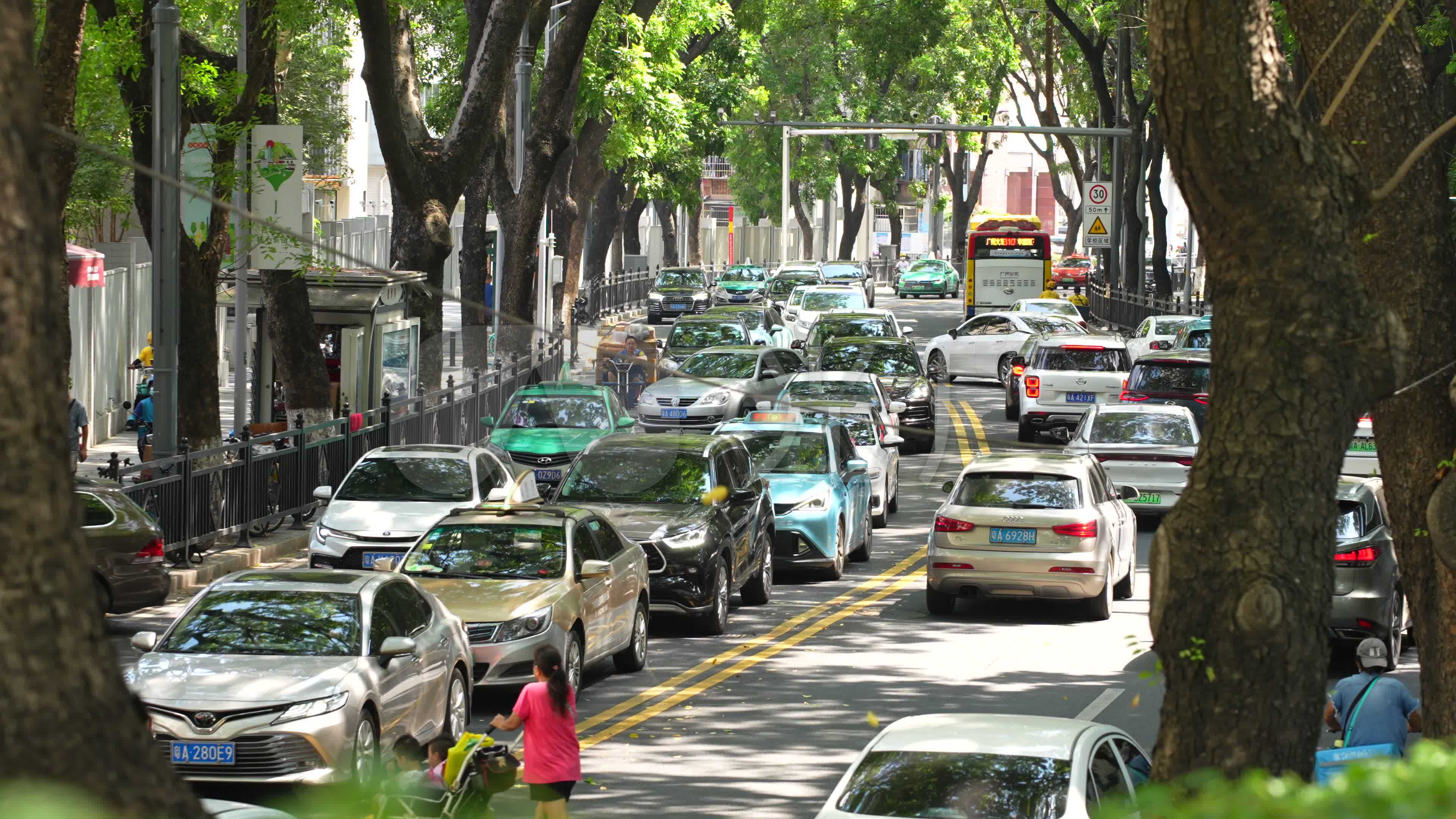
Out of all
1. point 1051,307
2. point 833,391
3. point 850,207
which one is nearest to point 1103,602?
point 833,391

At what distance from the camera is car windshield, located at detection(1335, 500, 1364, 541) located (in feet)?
52.3

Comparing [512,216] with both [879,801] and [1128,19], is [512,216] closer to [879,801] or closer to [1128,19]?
[1128,19]

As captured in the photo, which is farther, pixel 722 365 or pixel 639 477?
pixel 722 365

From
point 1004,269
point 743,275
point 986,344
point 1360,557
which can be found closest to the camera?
point 1360,557

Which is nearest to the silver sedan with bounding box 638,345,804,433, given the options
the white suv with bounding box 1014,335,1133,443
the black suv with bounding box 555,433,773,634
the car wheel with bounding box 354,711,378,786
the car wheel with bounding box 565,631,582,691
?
the white suv with bounding box 1014,335,1133,443

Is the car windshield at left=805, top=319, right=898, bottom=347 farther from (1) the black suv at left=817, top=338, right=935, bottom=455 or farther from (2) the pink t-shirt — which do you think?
(2) the pink t-shirt

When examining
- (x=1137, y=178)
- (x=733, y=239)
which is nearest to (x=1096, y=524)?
(x=1137, y=178)

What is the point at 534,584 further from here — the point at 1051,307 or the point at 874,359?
the point at 1051,307

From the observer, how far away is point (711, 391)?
108ft

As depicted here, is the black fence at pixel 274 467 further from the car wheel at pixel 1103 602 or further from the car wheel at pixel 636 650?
the car wheel at pixel 1103 602

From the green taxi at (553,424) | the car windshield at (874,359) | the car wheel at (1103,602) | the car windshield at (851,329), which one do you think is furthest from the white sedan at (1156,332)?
the car wheel at (1103,602)

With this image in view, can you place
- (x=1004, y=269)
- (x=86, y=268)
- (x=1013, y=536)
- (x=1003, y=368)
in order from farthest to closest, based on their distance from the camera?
1. (x=1004, y=269)
2. (x=1003, y=368)
3. (x=86, y=268)
4. (x=1013, y=536)

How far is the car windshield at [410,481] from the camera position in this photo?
64.3 ft

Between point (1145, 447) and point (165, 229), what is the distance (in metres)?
11.8
